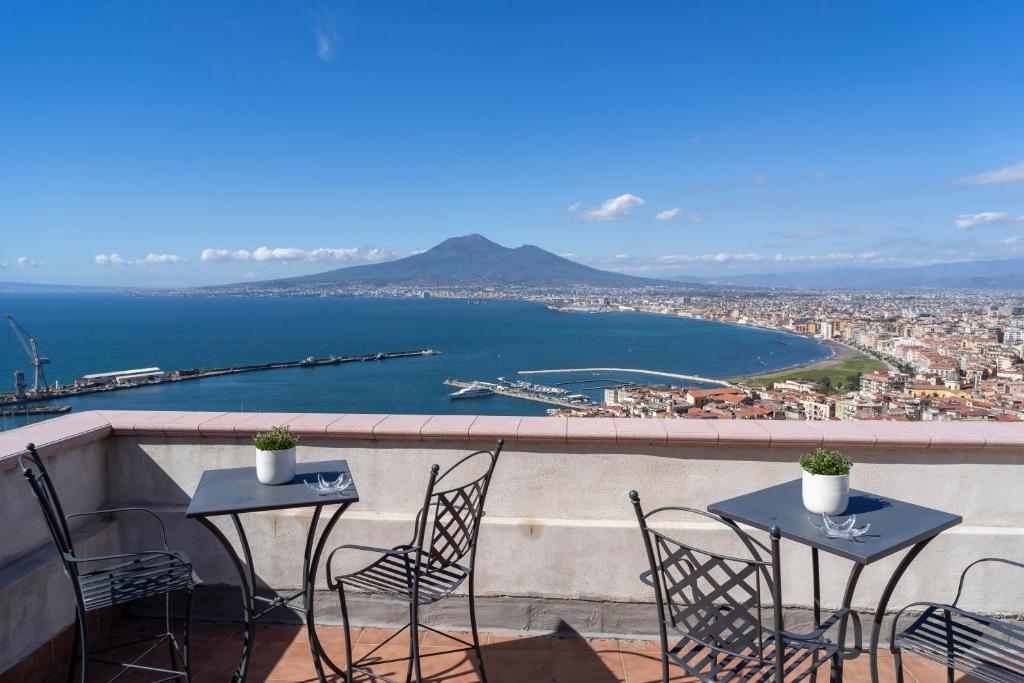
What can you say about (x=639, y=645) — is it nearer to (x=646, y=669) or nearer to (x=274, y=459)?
(x=646, y=669)

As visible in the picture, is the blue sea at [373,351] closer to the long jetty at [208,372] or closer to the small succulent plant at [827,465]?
the long jetty at [208,372]

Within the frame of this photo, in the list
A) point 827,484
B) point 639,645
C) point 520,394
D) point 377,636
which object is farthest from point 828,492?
point 520,394

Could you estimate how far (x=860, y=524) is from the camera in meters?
1.66

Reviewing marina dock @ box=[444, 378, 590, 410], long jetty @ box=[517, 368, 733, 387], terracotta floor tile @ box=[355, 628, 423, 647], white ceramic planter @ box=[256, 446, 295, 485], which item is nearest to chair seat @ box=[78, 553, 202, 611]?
→ white ceramic planter @ box=[256, 446, 295, 485]

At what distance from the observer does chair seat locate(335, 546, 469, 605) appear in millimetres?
1901

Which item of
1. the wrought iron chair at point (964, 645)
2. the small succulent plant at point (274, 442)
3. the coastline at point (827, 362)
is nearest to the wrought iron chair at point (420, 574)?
the small succulent plant at point (274, 442)

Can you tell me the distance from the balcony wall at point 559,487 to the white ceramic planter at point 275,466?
1.57 feet

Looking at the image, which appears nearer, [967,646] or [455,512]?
[967,646]

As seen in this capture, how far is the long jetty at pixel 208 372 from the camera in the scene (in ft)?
110

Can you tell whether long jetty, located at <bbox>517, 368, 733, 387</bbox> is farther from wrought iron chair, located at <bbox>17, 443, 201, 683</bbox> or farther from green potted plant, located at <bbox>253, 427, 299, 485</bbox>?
wrought iron chair, located at <bbox>17, 443, 201, 683</bbox>

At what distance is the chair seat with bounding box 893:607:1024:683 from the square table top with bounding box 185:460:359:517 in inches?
65.5

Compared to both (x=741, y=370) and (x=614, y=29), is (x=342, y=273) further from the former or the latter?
(x=614, y=29)

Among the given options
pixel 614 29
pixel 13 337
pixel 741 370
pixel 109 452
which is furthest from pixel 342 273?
pixel 109 452

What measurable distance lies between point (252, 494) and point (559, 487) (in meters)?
1.20
